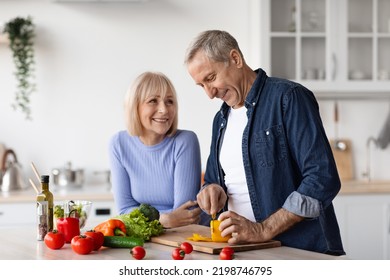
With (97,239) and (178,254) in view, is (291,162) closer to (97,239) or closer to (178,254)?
(178,254)

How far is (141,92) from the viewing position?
3000 millimetres

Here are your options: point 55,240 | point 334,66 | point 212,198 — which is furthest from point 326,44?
point 55,240

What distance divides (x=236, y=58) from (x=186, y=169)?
26.9 inches

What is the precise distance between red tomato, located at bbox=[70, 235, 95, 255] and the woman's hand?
540 millimetres

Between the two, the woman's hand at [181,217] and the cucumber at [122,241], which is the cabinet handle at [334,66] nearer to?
the woman's hand at [181,217]

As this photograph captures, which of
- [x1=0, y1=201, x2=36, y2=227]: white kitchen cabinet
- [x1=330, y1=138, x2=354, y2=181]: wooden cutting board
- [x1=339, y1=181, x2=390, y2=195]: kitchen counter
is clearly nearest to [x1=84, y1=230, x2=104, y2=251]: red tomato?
[x1=0, y1=201, x2=36, y2=227]: white kitchen cabinet

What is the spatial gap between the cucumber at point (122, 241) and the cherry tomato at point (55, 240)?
16cm

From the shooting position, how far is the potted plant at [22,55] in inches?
185

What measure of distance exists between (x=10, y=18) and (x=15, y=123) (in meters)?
0.77

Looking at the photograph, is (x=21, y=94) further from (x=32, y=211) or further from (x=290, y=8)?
(x=290, y=8)

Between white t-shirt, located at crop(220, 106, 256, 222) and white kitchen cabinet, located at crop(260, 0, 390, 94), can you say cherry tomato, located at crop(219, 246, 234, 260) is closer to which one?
white t-shirt, located at crop(220, 106, 256, 222)

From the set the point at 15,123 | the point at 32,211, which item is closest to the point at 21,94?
the point at 15,123

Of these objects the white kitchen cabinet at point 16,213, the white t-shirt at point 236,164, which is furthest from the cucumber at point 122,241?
the white kitchen cabinet at point 16,213

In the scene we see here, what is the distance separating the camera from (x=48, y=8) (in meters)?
4.84
